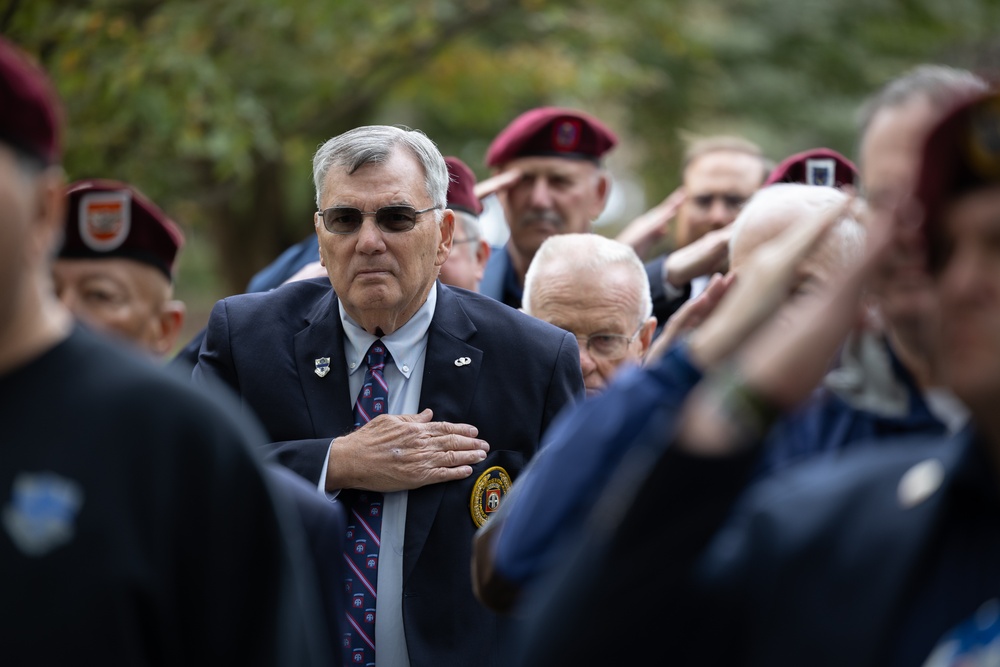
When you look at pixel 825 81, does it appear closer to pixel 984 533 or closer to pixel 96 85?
pixel 96 85

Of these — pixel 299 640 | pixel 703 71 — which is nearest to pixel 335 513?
pixel 299 640

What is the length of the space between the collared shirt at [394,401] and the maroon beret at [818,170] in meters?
2.01

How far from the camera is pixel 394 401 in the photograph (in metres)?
4.36

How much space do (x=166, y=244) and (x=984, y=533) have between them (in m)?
2.48

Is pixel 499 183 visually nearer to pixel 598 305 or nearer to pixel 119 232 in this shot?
pixel 598 305

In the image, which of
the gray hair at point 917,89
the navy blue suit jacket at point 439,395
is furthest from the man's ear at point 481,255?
the gray hair at point 917,89

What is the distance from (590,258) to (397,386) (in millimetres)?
956

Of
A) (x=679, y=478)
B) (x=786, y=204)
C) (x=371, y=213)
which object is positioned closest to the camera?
(x=679, y=478)

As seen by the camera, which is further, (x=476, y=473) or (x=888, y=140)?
(x=476, y=473)

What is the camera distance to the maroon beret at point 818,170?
5.83 metres

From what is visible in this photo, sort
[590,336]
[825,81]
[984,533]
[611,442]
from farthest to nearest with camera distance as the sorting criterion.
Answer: [825,81] → [590,336] → [611,442] → [984,533]

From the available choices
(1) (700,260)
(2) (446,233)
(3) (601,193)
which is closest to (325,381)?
(2) (446,233)

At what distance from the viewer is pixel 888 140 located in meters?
2.85

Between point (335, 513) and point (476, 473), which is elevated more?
point (335, 513)
